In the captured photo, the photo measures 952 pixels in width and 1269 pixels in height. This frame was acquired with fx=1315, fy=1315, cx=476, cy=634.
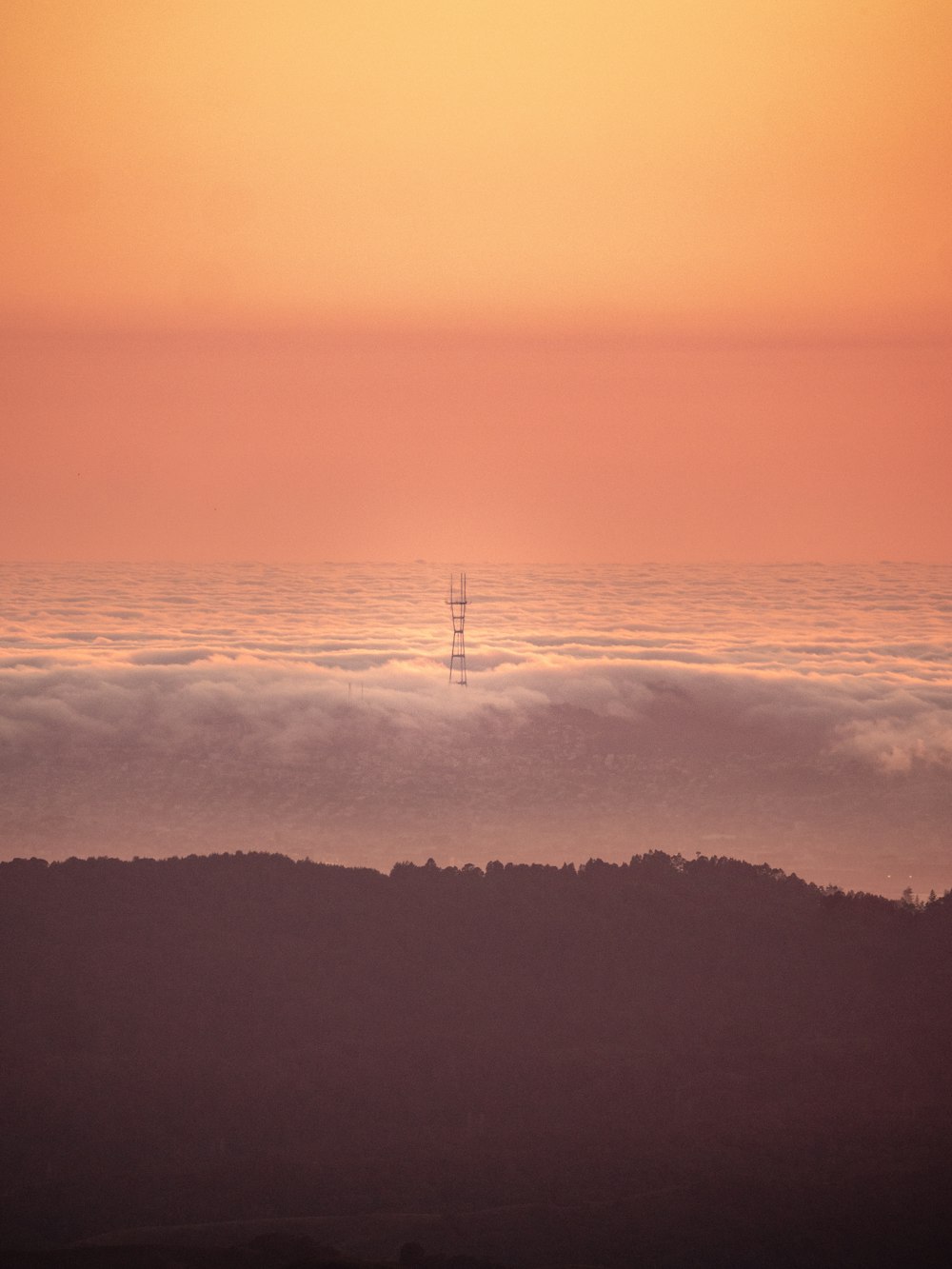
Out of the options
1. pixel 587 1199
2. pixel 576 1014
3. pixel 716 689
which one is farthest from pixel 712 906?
pixel 716 689

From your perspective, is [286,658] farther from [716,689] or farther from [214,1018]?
[214,1018]

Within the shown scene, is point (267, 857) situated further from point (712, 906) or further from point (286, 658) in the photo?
point (286, 658)

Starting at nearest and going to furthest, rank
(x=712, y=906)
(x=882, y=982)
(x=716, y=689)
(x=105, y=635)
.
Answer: (x=882, y=982), (x=712, y=906), (x=716, y=689), (x=105, y=635)

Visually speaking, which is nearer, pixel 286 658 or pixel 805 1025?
pixel 805 1025

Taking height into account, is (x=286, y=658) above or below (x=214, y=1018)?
above

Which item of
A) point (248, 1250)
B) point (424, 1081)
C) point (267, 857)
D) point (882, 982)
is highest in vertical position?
point (267, 857)

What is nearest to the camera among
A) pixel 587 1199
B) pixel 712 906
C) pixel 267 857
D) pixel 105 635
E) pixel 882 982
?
pixel 587 1199

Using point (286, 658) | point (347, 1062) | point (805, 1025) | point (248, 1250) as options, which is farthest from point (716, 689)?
point (248, 1250)
